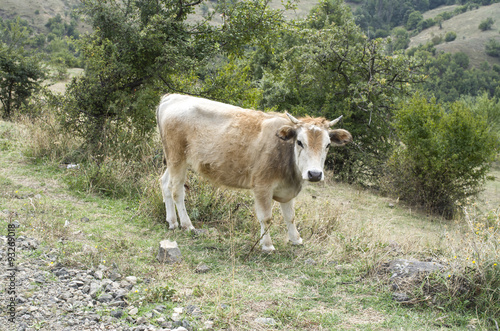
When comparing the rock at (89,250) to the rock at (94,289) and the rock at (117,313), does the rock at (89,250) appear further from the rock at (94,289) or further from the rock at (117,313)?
the rock at (117,313)

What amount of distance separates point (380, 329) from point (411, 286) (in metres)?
0.92

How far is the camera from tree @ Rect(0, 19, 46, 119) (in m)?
14.9

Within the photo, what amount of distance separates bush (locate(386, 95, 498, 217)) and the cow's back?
6.98 meters

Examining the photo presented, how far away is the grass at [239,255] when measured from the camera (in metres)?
4.29

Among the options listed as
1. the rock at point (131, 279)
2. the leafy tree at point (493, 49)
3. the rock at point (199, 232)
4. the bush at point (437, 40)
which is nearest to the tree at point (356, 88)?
the rock at point (199, 232)

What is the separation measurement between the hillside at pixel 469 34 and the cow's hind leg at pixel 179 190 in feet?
303

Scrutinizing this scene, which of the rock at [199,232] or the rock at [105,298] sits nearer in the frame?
the rock at [105,298]

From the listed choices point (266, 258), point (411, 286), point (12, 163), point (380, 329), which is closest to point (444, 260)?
point (411, 286)

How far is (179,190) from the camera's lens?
6.91 m

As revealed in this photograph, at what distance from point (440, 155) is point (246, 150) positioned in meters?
7.37

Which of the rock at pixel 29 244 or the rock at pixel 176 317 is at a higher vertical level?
the rock at pixel 29 244

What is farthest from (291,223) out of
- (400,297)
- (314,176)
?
(400,297)

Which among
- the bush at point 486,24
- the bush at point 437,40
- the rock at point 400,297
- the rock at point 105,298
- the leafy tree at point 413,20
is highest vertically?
the leafy tree at point 413,20

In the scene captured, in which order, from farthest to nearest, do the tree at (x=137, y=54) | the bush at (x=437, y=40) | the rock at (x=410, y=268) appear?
1. the bush at (x=437, y=40)
2. the tree at (x=137, y=54)
3. the rock at (x=410, y=268)
